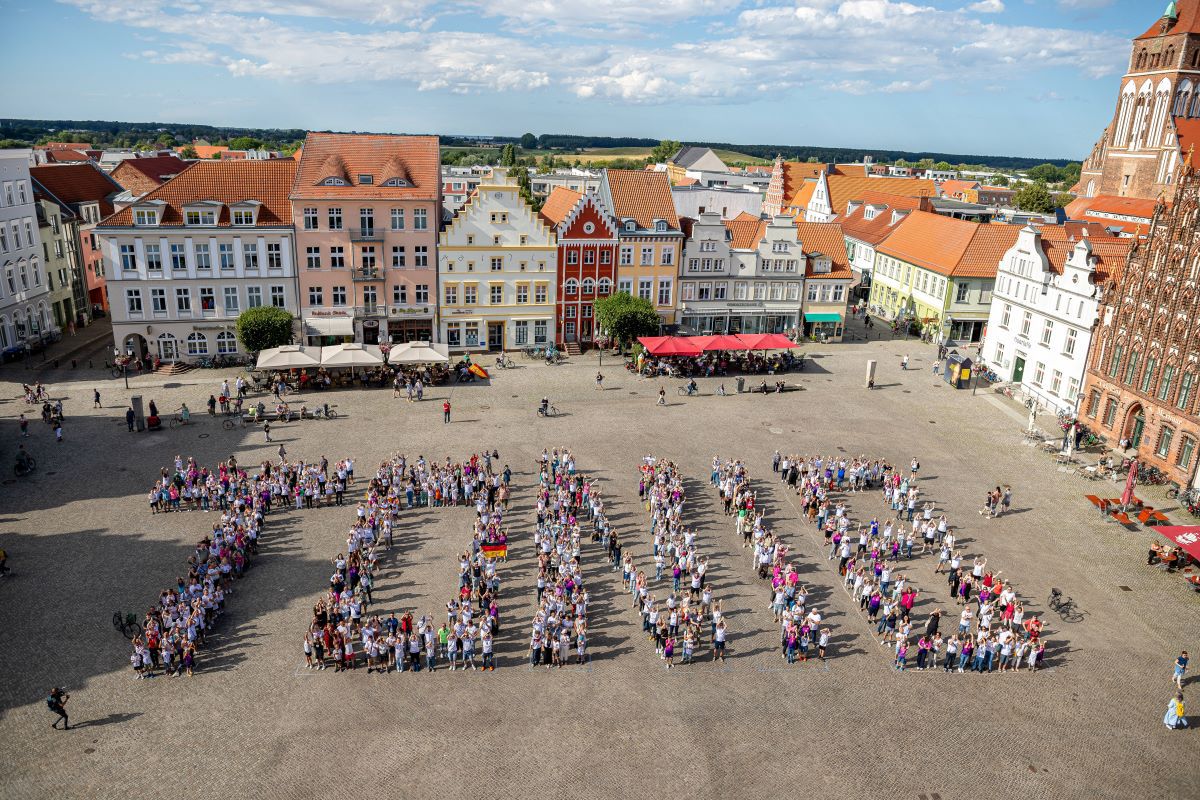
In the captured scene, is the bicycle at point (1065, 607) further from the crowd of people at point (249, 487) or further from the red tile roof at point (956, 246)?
the red tile roof at point (956, 246)

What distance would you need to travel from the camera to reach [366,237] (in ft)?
177

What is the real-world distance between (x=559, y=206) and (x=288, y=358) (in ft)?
81.3

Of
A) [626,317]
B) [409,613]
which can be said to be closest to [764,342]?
[626,317]

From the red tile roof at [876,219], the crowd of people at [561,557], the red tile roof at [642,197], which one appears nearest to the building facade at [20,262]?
the crowd of people at [561,557]

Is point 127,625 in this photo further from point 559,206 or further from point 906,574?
point 559,206

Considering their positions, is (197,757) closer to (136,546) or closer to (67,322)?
(136,546)

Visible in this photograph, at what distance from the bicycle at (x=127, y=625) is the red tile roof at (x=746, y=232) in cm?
4809

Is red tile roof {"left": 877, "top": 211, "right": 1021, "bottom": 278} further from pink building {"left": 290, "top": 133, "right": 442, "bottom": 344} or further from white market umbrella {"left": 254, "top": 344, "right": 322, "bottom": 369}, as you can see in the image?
white market umbrella {"left": 254, "top": 344, "right": 322, "bottom": 369}

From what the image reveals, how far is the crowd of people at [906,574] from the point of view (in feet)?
79.7

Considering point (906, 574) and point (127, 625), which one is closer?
point (127, 625)

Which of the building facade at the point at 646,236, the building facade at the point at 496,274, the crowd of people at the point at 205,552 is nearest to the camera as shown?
the crowd of people at the point at 205,552

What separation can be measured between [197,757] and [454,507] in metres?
15.2

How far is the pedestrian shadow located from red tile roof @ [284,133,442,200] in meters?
38.4

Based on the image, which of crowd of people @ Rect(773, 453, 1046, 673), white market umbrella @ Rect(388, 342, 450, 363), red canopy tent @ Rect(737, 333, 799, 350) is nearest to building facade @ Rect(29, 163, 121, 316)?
white market umbrella @ Rect(388, 342, 450, 363)
